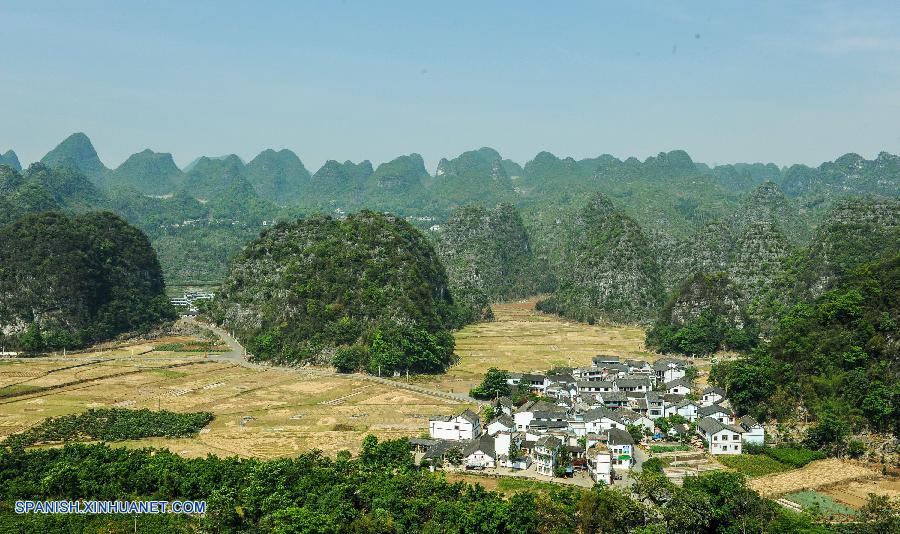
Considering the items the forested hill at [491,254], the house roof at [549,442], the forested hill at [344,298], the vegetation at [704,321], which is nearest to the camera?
the house roof at [549,442]

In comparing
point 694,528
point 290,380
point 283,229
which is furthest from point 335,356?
point 694,528

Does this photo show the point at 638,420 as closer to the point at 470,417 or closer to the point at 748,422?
the point at 748,422

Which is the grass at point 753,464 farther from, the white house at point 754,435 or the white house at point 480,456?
the white house at point 480,456

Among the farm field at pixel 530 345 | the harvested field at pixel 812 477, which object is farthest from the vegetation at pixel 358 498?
the farm field at pixel 530 345

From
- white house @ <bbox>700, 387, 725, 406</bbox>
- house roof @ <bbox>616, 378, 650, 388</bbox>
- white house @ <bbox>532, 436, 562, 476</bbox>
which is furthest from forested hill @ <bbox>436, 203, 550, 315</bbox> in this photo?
white house @ <bbox>532, 436, 562, 476</bbox>

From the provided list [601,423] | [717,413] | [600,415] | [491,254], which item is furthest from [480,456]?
[491,254]
